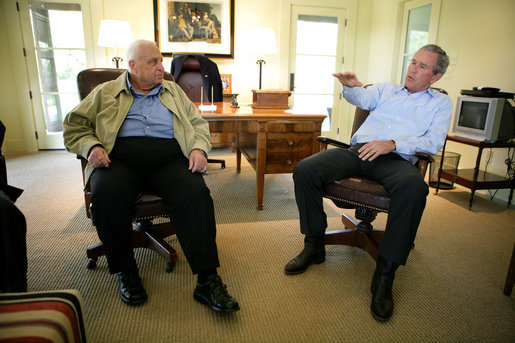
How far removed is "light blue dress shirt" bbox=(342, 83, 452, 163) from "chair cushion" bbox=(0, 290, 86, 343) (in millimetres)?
1606

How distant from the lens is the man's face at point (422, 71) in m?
1.84

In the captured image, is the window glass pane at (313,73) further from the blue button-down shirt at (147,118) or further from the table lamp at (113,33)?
the blue button-down shirt at (147,118)

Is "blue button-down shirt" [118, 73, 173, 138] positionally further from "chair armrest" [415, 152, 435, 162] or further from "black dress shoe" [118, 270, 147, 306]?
"chair armrest" [415, 152, 435, 162]

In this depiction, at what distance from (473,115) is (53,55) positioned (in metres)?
4.83

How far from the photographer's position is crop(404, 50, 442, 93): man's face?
1836 mm

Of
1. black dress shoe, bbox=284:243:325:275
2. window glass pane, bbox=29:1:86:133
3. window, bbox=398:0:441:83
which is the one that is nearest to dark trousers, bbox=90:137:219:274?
black dress shoe, bbox=284:243:325:275

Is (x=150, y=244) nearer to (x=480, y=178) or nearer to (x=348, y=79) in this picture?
(x=348, y=79)

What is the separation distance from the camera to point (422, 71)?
1.86m

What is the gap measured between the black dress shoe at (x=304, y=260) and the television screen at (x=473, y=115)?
189 cm

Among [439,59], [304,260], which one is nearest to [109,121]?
[304,260]

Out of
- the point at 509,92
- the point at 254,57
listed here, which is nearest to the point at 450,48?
the point at 509,92

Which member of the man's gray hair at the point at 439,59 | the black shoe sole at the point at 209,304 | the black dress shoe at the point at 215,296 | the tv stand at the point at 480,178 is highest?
the man's gray hair at the point at 439,59

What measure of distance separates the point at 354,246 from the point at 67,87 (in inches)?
168

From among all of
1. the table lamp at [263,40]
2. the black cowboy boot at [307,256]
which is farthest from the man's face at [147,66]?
the table lamp at [263,40]
